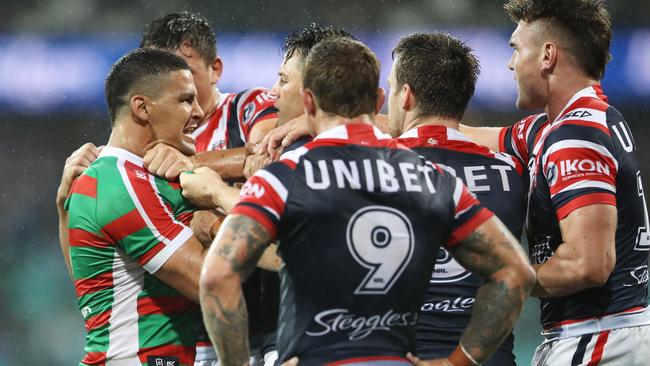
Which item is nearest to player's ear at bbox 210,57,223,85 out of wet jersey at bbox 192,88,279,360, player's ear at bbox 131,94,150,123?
wet jersey at bbox 192,88,279,360

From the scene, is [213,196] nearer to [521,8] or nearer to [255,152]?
[255,152]

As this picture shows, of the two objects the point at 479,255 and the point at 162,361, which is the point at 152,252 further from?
the point at 479,255

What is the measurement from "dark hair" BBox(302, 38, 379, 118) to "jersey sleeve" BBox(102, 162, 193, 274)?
3.18 feet

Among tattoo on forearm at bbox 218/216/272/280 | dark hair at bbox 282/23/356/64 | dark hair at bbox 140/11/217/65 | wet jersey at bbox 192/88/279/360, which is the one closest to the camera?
tattoo on forearm at bbox 218/216/272/280

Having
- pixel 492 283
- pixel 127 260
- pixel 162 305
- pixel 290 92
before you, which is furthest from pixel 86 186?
pixel 492 283

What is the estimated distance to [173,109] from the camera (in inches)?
144

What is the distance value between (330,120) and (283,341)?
673mm

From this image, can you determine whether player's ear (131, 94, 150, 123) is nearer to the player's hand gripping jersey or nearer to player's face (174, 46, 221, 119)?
the player's hand gripping jersey

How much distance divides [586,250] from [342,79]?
1221mm

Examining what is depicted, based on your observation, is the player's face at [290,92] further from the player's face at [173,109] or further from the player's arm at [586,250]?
the player's arm at [586,250]

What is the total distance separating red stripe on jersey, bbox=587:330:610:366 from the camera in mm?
3525

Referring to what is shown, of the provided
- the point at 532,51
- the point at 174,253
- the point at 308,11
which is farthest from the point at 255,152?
the point at 308,11

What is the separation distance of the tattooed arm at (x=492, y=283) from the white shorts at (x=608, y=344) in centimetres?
93

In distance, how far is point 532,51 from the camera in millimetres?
3844
